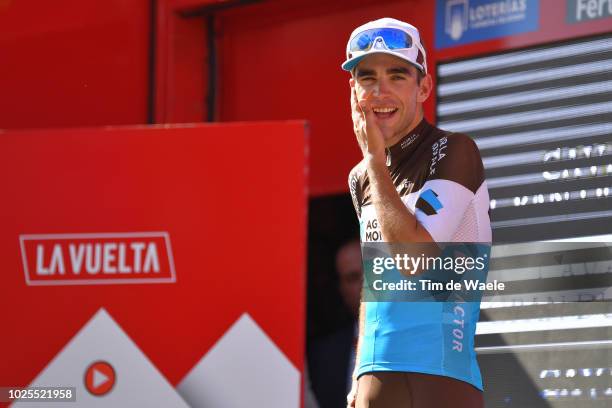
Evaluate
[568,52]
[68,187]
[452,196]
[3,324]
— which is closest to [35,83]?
[68,187]

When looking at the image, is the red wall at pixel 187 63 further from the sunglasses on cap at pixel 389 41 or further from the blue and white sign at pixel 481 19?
the sunglasses on cap at pixel 389 41

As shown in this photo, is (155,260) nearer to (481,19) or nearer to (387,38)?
(481,19)

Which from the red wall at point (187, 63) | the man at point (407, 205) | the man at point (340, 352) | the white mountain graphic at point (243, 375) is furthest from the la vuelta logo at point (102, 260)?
the man at point (407, 205)

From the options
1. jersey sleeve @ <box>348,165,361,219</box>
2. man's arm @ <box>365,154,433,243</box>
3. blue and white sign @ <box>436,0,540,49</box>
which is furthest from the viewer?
blue and white sign @ <box>436,0,540,49</box>

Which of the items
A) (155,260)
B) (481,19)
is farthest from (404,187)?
(481,19)

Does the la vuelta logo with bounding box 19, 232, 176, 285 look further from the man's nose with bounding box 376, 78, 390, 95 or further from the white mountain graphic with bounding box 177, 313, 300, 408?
the man's nose with bounding box 376, 78, 390, 95

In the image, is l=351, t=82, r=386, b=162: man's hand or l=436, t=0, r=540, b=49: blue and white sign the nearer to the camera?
l=351, t=82, r=386, b=162: man's hand

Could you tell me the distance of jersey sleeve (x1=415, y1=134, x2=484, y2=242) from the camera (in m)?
2.41

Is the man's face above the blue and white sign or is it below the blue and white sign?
below

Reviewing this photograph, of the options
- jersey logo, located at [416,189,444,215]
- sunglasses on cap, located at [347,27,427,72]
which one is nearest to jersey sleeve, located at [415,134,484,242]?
jersey logo, located at [416,189,444,215]

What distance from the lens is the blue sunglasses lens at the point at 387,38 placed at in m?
2.52

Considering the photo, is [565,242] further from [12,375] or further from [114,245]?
[12,375]

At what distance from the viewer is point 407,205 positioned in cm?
247

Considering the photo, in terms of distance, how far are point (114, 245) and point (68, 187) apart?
1.02 ft
